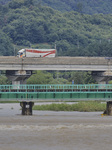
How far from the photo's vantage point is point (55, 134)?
5716cm

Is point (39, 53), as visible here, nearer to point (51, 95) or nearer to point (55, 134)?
point (51, 95)

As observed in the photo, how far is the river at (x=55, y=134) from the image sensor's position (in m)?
49.6

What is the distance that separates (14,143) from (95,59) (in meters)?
61.1

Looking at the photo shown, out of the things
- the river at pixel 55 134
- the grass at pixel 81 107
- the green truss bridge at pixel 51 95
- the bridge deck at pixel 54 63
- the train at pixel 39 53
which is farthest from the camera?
the train at pixel 39 53

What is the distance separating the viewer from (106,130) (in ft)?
198

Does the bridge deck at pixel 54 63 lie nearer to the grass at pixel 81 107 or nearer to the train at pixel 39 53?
the train at pixel 39 53

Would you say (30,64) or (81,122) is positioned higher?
(30,64)

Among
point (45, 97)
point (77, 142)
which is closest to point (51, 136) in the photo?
point (77, 142)

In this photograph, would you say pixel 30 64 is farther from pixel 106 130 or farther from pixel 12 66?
pixel 106 130

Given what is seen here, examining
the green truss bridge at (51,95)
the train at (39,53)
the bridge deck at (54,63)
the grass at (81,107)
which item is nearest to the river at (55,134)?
the green truss bridge at (51,95)

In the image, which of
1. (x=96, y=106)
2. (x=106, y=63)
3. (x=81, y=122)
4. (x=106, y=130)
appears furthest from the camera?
(x=106, y=63)

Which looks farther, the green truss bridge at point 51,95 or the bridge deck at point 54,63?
the bridge deck at point 54,63

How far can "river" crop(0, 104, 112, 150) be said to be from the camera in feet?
163

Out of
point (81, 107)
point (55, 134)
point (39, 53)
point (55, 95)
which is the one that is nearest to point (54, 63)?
point (39, 53)
